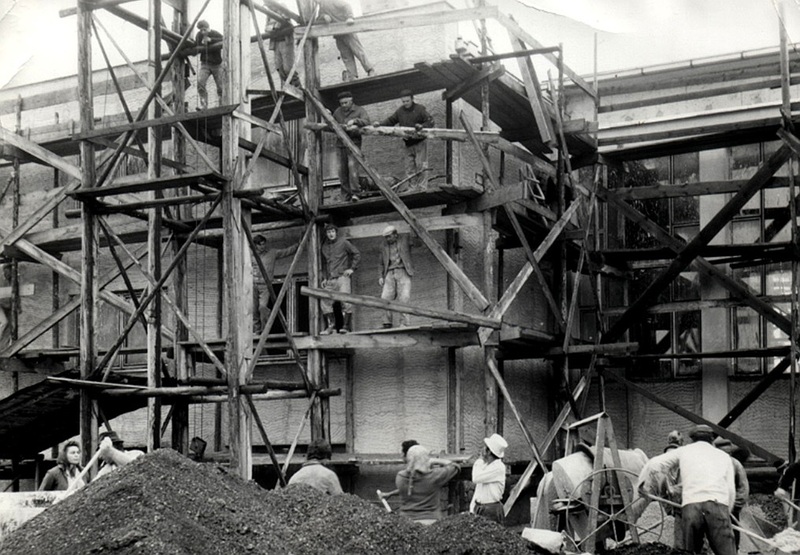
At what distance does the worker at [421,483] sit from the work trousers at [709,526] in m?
2.99

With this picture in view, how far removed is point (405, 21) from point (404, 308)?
13.6ft

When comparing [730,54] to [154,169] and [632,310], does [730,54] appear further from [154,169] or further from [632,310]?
[154,169]

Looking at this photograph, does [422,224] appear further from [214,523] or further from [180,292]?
[214,523]

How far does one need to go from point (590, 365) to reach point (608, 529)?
4.39 m

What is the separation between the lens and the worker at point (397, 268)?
55.1 ft

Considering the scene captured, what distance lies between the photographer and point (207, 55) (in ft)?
59.7

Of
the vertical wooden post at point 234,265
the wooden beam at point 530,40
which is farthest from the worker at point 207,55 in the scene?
the wooden beam at point 530,40

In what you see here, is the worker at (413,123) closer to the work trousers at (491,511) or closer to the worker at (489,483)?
the worker at (489,483)

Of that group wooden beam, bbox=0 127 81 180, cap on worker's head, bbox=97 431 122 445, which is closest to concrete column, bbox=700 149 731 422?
cap on worker's head, bbox=97 431 122 445

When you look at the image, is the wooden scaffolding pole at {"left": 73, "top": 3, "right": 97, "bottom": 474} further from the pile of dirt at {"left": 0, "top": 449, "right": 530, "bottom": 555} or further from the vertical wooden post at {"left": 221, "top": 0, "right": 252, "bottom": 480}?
the pile of dirt at {"left": 0, "top": 449, "right": 530, "bottom": 555}

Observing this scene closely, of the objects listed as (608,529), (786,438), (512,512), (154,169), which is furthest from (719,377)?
(154,169)

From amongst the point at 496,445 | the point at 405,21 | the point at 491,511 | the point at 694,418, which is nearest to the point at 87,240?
the point at 405,21

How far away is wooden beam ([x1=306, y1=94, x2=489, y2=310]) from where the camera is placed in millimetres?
15297

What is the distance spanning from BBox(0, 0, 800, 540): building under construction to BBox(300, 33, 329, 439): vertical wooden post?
0.12 feet
